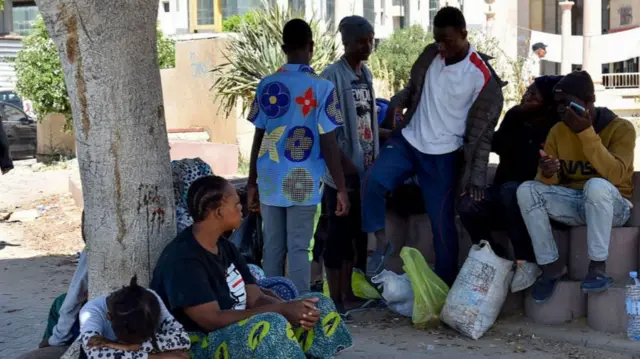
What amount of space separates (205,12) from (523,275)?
1285 inches

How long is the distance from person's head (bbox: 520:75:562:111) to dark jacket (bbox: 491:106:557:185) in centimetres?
6

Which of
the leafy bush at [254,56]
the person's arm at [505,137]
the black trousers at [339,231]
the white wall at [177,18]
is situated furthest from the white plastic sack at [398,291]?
the white wall at [177,18]

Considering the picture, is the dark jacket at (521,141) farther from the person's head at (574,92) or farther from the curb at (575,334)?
the curb at (575,334)

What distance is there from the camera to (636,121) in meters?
19.1

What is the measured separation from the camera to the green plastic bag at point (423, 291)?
593 centimetres

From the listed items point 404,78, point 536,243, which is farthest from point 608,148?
point 404,78

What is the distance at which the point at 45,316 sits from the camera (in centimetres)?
691

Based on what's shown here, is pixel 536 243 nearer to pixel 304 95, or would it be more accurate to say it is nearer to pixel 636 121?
pixel 304 95

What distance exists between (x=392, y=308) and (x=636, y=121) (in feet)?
46.7

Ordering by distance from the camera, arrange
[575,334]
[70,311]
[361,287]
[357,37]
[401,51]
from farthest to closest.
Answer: [401,51] → [361,287] → [357,37] → [575,334] → [70,311]

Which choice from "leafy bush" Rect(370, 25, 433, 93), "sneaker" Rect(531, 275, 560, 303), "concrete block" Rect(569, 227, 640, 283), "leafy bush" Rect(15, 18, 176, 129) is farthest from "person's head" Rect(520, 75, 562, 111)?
"leafy bush" Rect(370, 25, 433, 93)

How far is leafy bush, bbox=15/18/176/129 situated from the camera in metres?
17.0

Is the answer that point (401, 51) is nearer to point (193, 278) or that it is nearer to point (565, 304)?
point (565, 304)

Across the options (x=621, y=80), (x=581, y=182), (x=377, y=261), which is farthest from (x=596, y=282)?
(x=621, y=80)
